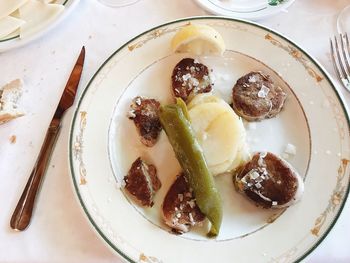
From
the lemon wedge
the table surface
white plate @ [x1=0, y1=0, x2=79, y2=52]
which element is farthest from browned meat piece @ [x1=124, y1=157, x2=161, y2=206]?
white plate @ [x1=0, y1=0, x2=79, y2=52]

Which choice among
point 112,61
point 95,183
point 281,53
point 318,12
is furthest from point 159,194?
point 318,12

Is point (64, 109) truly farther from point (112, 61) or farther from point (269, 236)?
point (269, 236)

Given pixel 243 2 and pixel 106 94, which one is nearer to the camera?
pixel 106 94

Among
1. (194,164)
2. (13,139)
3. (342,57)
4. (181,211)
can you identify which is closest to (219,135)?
(194,164)

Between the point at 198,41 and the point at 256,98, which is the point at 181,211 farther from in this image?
the point at 198,41

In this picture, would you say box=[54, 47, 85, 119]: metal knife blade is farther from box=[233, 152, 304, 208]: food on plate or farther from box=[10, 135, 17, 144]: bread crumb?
box=[233, 152, 304, 208]: food on plate

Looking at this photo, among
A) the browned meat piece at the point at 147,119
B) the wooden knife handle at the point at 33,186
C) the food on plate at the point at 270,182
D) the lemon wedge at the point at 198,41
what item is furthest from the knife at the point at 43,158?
the food on plate at the point at 270,182
